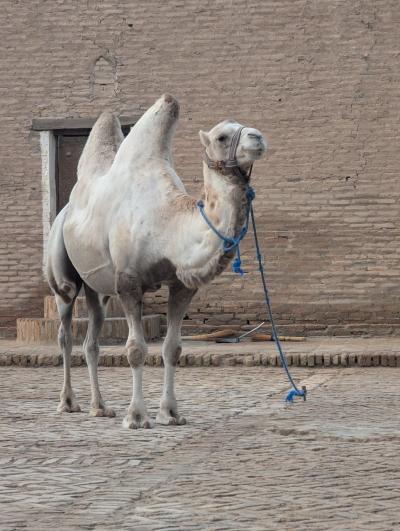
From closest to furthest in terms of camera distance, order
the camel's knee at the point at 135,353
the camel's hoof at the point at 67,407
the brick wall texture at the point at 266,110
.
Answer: the camel's knee at the point at 135,353 → the camel's hoof at the point at 67,407 → the brick wall texture at the point at 266,110

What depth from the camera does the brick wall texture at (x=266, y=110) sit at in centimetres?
1712

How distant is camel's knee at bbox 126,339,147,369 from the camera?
8977 mm

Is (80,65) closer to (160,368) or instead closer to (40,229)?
(40,229)

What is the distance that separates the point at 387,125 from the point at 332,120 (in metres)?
0.69

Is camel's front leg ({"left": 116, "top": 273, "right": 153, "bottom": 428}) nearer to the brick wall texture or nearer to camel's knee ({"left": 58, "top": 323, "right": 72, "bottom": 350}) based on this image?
camel's knee ({"left": 58, "top": 323, "right": 72, "bottom": 350})

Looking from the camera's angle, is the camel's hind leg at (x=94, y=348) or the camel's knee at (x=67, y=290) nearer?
the camel's hind leg at (x=94, y=348)

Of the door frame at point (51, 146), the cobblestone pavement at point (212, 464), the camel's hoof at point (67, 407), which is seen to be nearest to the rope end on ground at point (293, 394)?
the cobblestone pavement at point (212, 464)

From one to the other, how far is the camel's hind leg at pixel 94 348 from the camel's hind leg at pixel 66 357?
0.16 meters

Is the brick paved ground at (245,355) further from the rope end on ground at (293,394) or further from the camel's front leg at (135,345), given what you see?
the camel's front leg at (135,345)

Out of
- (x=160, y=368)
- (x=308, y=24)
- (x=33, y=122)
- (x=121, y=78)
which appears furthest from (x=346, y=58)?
(x=160, y=368)

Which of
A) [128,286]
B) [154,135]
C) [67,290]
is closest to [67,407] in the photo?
[67,290]

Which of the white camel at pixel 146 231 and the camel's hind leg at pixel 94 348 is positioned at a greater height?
the white camel at pixel 146 231

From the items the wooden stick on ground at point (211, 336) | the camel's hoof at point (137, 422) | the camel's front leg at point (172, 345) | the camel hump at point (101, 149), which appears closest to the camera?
the camel's hoof at point (137, 422)

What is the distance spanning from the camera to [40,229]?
17.9m
